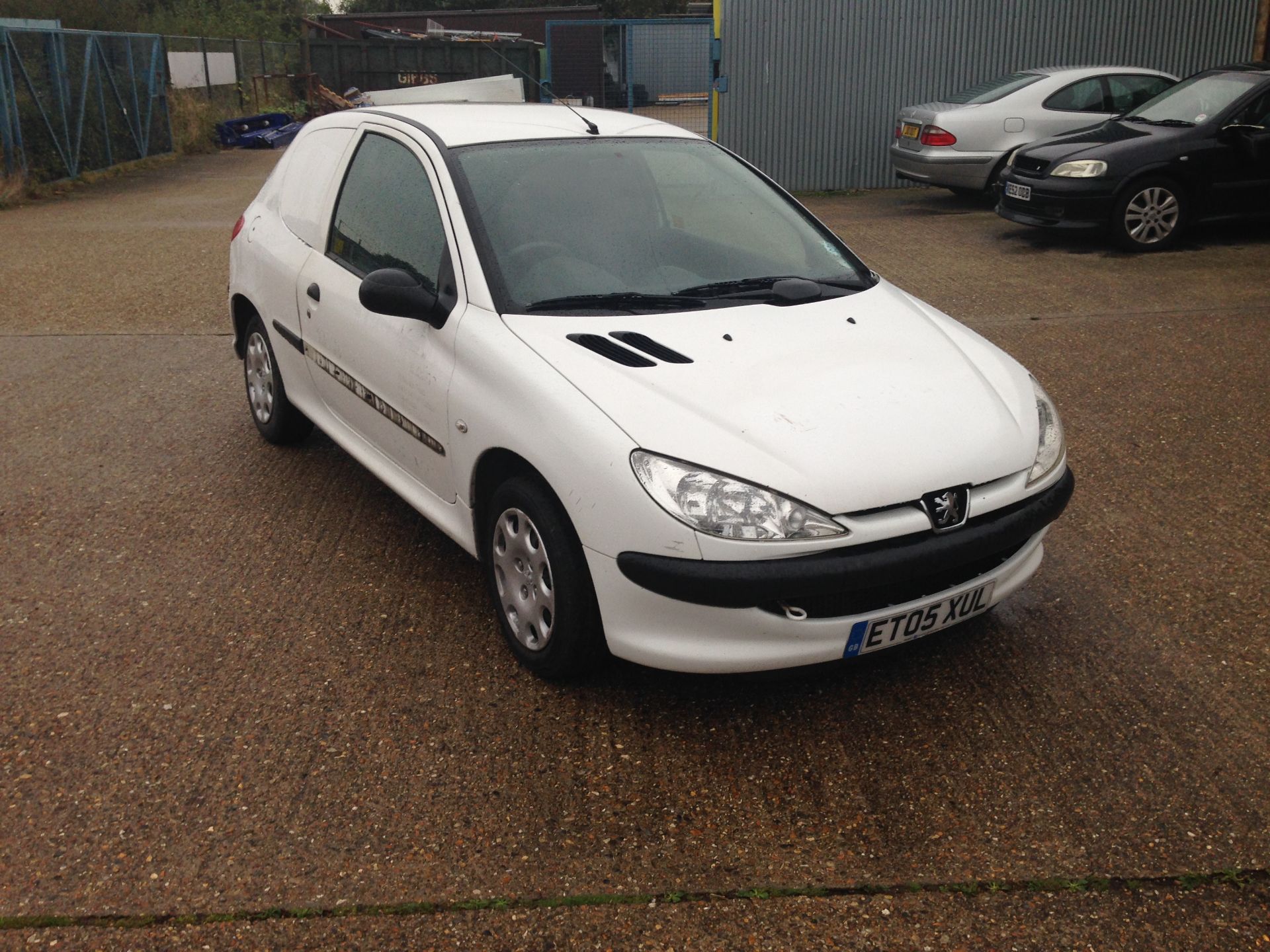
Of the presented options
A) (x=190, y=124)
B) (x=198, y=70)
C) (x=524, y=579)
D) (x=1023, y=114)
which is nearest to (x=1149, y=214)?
(x=1023, y=114)

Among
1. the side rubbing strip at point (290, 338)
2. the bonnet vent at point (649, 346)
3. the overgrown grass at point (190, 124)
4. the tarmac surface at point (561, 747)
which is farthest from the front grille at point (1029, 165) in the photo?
the overgrown grass at point (190, 124)

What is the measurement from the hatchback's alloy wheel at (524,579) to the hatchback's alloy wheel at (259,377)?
231cm

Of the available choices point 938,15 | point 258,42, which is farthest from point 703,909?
point 258,42

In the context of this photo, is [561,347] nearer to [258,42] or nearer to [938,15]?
[938,15]

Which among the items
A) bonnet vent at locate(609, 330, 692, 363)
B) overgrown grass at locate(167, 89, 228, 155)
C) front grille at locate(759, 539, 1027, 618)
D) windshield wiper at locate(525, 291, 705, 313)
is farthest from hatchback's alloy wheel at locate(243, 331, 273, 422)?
overgrown grass at locate(167, 89, 228, 155)

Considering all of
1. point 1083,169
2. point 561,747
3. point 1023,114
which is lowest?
point 561,747

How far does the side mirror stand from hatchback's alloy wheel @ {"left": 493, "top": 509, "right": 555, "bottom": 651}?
74 cm

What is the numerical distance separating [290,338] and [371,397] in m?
0.95

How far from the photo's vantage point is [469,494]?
12.0 feet

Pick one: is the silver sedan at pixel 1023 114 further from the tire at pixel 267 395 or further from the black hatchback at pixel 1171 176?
the tire at pixel 267 395

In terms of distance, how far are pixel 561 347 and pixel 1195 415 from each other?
12.8 feet

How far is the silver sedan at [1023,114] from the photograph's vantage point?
1259 cm

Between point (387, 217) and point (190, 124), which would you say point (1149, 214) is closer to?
point (387, 217)

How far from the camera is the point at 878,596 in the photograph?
311cm
